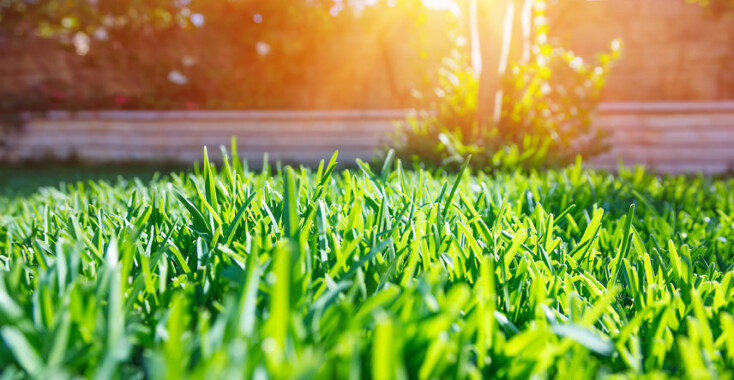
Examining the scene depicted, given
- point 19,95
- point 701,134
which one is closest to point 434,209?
point 701,134

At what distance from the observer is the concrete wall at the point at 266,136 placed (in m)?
8.98

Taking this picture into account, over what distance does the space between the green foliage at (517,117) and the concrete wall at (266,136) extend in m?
3.60

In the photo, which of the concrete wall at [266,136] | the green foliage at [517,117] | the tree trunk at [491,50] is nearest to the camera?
the green foliage at [517,117]

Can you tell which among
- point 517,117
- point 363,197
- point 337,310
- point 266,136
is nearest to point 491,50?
point 517,117

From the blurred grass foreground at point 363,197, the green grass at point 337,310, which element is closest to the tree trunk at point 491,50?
the blurred grass foreground at point 363,197

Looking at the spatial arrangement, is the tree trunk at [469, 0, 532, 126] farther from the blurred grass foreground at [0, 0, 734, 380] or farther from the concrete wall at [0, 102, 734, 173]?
the concrete wall at [0, 102, 734, 173]

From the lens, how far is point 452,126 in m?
4.87

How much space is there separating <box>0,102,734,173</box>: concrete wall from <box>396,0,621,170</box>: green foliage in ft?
11.8

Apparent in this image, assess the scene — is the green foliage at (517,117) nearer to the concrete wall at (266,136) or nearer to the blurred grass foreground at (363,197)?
the blurred grass foreground at (363,197)

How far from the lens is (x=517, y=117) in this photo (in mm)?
4703

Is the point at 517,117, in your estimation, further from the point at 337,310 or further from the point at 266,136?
the point at 266,136

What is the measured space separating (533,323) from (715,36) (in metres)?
14.3

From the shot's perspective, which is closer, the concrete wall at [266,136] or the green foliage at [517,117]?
the green foliage at [517,117]

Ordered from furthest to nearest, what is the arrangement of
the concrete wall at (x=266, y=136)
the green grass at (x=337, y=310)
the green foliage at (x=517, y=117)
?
the concrete wall at (x=266, y=136) → the green foliage at (x=517, y=117) → the green grass at (x=337, y=310)
